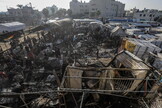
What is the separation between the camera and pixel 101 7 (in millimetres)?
52688

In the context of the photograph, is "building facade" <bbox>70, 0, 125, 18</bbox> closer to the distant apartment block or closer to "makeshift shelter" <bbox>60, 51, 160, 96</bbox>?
the distant apartment block

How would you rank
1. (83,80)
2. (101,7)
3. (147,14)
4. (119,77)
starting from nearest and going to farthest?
(119,77) → (83,80) → (147,14) → (101,7)

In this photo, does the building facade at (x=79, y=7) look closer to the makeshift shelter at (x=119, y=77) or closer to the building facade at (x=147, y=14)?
the building facade at (x=147, y=14)

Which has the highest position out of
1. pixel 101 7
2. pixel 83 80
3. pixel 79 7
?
pixel 79 7

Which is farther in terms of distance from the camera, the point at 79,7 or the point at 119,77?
Answer: the point at 79,7

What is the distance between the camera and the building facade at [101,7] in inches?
2061

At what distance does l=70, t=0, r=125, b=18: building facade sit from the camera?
52.3 meters

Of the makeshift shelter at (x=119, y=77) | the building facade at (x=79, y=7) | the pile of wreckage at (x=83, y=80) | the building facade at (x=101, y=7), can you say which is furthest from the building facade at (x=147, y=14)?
the makeshift shelter at (x=119, y=77)

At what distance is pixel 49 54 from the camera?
10.9 m

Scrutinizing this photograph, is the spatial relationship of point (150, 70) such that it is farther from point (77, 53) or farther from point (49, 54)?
point (49, 54)

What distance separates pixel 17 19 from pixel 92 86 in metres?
50.3

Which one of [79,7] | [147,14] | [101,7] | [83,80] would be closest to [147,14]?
[147,14]

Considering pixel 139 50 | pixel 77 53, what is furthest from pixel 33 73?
pixel 139 50

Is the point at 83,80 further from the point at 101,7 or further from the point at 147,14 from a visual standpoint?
the point at 147,14
